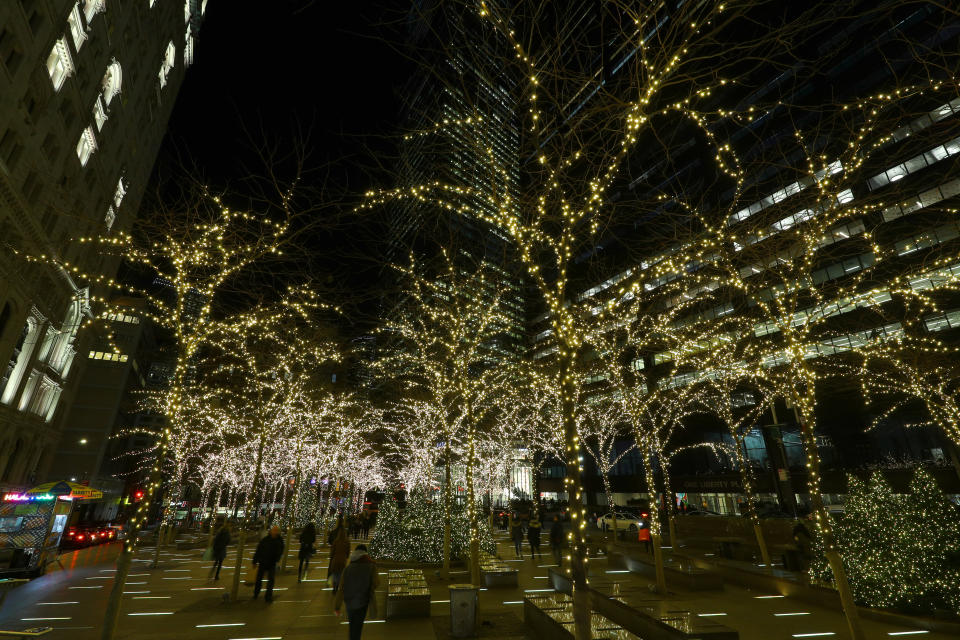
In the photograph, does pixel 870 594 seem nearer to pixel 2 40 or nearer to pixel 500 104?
pixel 500 104

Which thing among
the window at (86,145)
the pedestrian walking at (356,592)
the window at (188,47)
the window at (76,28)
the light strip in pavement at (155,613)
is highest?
the window at (188,47)

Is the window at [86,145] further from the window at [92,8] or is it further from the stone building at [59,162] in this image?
the window at [92,8]

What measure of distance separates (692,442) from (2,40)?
188ft

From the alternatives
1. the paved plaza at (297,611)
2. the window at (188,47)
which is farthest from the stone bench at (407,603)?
the window at (188,47)

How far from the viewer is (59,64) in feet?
76.7

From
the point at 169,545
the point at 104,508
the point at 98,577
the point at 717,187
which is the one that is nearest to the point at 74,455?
the point at 104,508

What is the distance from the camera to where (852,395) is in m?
35.4

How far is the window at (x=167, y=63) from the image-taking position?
39.2 m

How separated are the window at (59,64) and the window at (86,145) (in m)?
4.25

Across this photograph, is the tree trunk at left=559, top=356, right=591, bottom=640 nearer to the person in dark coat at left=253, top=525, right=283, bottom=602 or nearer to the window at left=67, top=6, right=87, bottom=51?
the person in dark coat at left=253, top=525, right=283, bottom=602

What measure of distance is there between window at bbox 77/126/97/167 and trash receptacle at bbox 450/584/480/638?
34.1 metres

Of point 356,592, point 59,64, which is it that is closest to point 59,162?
point 59,64

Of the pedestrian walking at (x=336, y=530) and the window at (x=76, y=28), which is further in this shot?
the window at (x=76, y=28)

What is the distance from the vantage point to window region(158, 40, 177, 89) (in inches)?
1545
